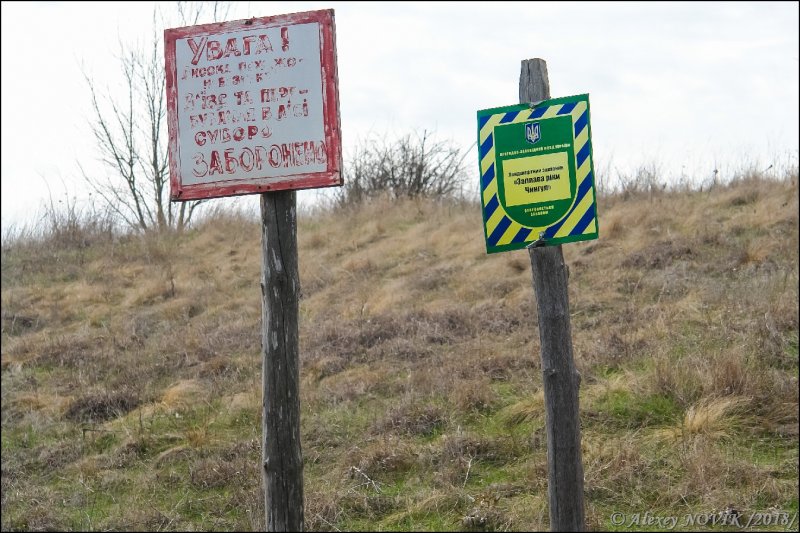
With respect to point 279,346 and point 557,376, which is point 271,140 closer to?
point 279,346

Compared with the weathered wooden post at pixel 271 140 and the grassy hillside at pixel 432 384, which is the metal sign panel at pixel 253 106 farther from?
the grassy hillside at pixel 432 384

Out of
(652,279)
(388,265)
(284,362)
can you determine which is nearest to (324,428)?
(284,362)

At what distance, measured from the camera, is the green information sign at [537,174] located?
4148 millimetres

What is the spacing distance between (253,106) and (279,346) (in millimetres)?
1231

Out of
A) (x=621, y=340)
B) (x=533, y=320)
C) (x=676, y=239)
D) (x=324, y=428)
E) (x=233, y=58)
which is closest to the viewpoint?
(x=233, y=58)

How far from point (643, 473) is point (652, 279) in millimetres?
4248

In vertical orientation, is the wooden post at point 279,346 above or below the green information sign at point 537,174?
below

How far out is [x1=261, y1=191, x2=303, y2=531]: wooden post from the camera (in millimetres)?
4215

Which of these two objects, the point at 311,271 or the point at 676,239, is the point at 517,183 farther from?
the point at 311,271

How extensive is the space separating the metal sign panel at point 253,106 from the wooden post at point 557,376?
1.08m

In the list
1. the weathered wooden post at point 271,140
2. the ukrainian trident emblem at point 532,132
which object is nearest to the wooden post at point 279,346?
the weathered wooden post at point 271,140

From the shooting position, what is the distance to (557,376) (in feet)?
13.9

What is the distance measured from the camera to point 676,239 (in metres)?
10.5

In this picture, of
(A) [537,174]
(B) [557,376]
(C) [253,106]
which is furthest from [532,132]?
(C) [253,106]
